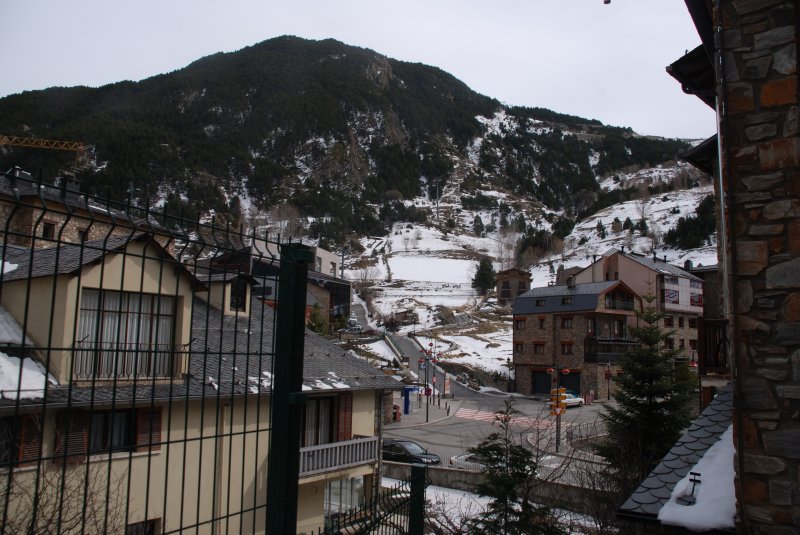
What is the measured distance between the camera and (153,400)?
3119 mm

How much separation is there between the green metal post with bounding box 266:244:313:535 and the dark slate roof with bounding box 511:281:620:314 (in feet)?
139

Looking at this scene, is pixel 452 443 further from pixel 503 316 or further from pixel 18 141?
pixel 18 141

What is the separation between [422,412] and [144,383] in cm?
2933

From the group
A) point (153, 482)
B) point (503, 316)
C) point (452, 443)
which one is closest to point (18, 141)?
point (503, 316)

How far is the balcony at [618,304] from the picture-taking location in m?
45.2

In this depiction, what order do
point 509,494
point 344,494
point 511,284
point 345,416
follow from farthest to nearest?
point 511,284 < point 344,494 < point 345,416 < point 509,494

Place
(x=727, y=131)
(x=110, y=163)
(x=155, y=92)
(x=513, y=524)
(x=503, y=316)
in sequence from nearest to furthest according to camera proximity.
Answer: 1. (x=727, y=131)
2. (x=513, y=524)
3. (x=503, y=316)
4. (x=110, y=163)
5. (x=155, y=92)

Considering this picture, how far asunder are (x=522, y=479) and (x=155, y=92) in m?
216

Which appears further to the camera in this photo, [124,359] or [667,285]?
[667,285]

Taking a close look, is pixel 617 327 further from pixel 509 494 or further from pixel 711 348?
pixel 509 494

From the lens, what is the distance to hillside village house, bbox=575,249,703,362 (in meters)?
50.1

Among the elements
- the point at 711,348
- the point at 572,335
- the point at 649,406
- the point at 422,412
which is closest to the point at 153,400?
the point at 711,348

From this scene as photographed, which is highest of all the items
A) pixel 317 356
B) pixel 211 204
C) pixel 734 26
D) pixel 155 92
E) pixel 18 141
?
pixel 155 92

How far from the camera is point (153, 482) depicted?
970 cm
